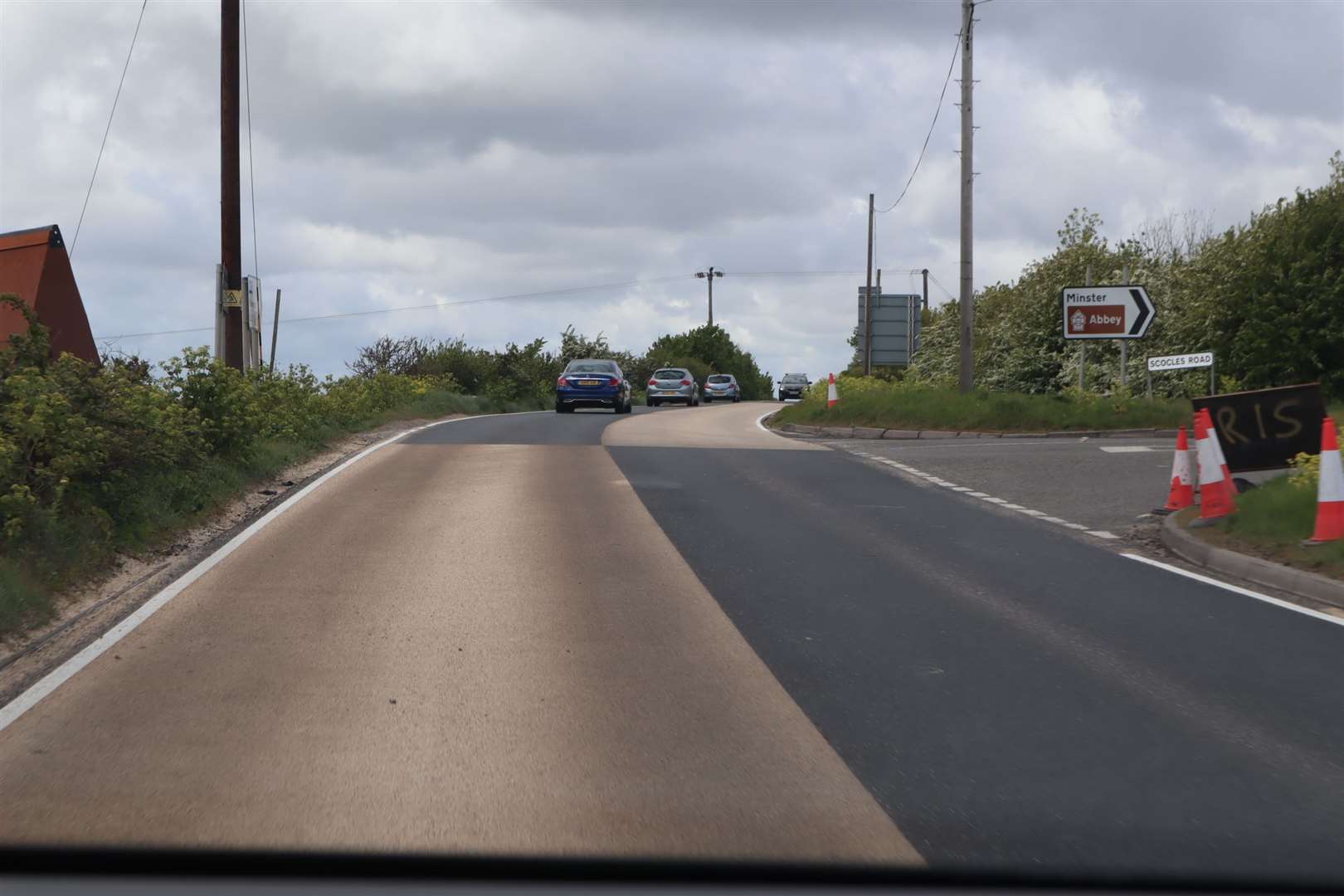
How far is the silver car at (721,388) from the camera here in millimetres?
60781

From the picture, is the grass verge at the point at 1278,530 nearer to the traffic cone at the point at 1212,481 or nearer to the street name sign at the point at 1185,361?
the traffic cone at the point at 1212,481

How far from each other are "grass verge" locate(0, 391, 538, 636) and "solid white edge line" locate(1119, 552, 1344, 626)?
7.79 metres

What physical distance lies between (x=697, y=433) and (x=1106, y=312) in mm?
8218

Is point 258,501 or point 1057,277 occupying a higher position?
point 1057,277

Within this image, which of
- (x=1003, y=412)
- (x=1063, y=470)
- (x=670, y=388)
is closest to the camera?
(x=1063, y=470)

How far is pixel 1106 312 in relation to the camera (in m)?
26.9

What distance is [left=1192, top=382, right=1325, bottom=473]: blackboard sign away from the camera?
514 inches

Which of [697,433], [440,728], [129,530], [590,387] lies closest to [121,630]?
[440,728]

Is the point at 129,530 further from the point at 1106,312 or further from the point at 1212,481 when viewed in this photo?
the point at 1106,312

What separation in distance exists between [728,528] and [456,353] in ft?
112

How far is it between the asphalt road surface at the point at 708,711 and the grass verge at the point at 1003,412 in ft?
47.1

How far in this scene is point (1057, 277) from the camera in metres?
38.7

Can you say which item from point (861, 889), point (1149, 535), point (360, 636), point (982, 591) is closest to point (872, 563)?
point (982, 591)

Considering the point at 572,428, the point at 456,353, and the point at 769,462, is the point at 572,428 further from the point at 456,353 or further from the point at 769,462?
the point at 456,353
